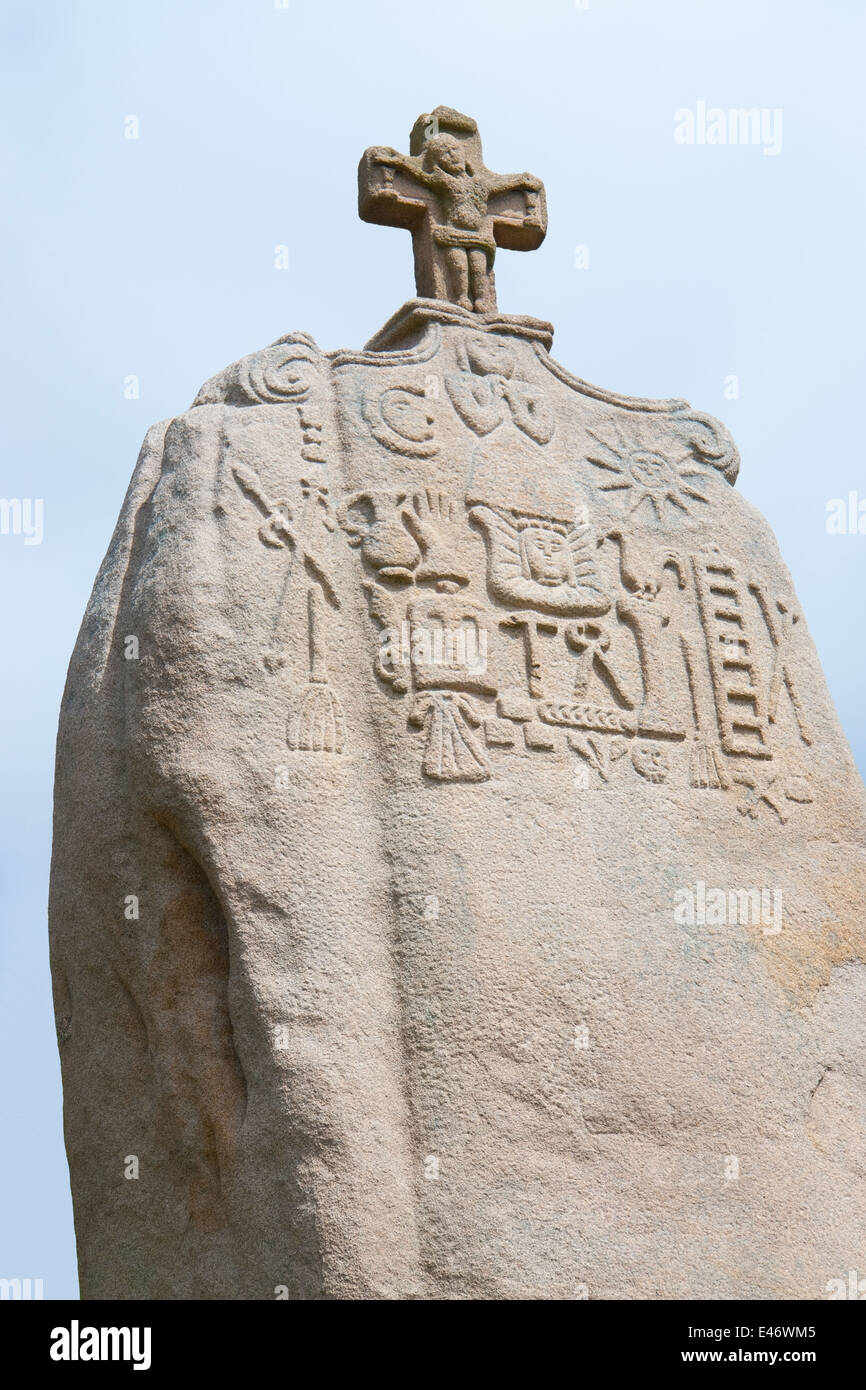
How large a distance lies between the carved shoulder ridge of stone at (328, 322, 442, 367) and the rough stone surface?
0.04 feet

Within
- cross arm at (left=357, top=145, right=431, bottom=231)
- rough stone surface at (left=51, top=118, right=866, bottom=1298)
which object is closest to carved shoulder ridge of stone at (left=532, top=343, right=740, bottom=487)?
rough stone surface at (left=51, top=118, right=866, bottom=1298)

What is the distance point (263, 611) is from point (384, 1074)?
1.18 m

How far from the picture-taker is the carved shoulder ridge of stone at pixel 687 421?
5.34 meters

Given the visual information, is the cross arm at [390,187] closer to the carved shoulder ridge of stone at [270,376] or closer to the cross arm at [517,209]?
the cross arm at [517,209]

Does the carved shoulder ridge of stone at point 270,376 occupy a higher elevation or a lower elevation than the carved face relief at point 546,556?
higher

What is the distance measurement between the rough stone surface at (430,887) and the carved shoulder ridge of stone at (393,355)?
13 millimetres

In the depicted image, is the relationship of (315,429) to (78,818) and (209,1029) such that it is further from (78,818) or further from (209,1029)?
(209,1029)

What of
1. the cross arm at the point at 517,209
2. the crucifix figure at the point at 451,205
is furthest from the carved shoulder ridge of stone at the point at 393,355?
the cross arm at the point at 517,209

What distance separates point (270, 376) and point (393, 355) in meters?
0.40

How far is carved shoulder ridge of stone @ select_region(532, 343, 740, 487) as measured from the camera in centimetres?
534

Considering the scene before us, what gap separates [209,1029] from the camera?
165 inches

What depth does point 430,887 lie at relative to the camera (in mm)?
4219
